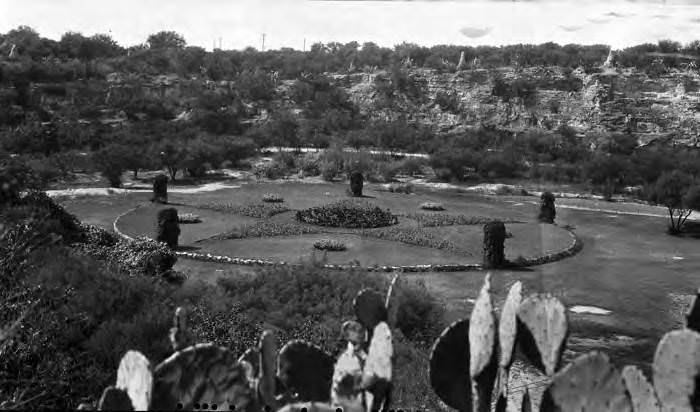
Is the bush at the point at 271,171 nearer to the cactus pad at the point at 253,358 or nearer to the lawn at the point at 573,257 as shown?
the lawn at the point at 573,257

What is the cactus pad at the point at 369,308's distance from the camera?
26.2 feet

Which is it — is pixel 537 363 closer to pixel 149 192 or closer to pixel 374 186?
pixel 149 192

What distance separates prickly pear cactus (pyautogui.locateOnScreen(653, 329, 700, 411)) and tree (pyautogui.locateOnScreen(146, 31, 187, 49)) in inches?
5305

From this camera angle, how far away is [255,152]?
64.6 m

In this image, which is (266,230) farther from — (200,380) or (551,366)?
(200,380)

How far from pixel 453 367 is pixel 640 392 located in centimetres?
188

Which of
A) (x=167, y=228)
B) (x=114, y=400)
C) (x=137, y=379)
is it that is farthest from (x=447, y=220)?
(x=114, y=400)

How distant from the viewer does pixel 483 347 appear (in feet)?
21.3

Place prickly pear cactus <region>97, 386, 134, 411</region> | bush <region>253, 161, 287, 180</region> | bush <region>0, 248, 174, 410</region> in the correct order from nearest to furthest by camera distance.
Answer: prickly pear cactus <region>97, 386, 134, 411</region> → bush <region>0, 248, 174, 410</region> → bush <region>253, 161, 287, 180</region>

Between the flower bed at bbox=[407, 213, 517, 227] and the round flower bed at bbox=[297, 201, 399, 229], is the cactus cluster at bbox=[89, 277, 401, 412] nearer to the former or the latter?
the round flower bed at bbox=[297, 201, 399, 229]

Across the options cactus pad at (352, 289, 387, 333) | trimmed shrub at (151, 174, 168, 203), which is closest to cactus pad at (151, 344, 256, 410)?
cactus pad at (352, 289, 387, 333)

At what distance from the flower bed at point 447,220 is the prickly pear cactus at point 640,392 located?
98.7ft

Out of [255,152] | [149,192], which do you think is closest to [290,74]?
[255,152]

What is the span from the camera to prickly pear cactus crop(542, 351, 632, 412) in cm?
575
